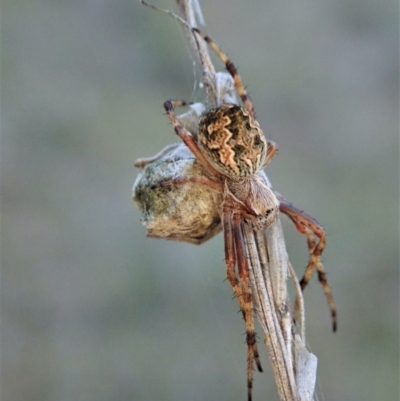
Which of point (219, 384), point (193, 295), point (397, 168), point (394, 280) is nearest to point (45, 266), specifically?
point (193, 295)

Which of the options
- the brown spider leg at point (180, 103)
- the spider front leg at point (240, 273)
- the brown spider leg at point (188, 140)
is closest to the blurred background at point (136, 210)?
the brown spider leg at point (180, 103)

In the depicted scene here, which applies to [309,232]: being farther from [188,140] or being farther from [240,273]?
[188,140]

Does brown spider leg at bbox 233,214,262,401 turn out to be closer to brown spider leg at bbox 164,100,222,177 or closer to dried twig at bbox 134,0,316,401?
dried twig at bbox 134,0,316,401

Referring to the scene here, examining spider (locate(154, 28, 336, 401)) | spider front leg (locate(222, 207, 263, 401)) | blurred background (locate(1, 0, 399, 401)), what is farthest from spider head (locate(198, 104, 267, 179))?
blurred background (locate(1, 0, 399, 401))

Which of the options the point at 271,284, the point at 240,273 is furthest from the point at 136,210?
the point at 271,284

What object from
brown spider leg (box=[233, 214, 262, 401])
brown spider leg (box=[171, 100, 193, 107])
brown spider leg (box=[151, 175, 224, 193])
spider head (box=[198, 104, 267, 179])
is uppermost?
brown spider leg (box=[171, 100, 193, 107])

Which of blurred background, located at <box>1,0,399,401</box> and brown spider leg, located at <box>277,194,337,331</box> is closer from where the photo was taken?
brown spider leg, located at <box>277,194,337,331</box>

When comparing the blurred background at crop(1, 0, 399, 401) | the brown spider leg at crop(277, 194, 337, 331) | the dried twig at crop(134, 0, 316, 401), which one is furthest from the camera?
the blurred background at crop(1, 0, 399, 401)
